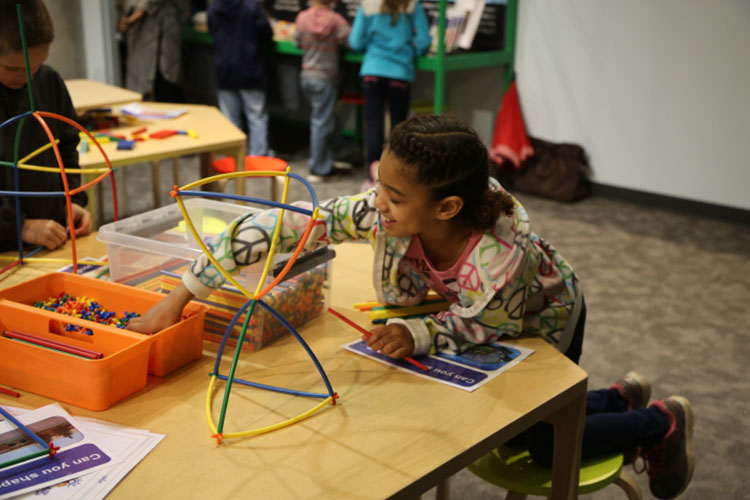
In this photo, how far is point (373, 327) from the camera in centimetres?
149

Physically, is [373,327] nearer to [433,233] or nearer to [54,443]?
[433,233]

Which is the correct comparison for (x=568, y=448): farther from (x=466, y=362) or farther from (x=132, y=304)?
(x=132, y=304)

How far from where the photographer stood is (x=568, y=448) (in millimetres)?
1394

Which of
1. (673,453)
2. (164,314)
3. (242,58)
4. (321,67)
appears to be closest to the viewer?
(164,314)

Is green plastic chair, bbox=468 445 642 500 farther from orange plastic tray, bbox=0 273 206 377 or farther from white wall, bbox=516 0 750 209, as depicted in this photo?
white wall, bbox=516 0 750 209

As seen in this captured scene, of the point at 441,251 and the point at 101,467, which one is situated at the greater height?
the point at 441,251

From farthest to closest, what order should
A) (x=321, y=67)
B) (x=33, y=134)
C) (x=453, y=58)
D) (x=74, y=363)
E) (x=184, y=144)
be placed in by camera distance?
(x=321, y=67) < (x=453, y=58) < (x=184, y=144) < (x=33, y=134) < (x=74, y=363)

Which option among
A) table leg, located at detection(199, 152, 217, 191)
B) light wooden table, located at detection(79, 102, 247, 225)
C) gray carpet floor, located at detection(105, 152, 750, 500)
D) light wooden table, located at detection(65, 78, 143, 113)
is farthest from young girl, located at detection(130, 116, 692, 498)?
light wooden table, located at detection(65, 78, 143, 113)

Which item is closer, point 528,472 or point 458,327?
point 458,327

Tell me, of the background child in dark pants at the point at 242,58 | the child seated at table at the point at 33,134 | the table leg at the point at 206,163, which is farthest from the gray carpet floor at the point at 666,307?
the child seated at table at the point at 33,134

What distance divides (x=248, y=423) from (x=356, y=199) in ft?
1.56

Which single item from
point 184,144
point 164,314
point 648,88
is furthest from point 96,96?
point 648,88

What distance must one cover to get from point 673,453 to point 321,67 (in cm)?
379

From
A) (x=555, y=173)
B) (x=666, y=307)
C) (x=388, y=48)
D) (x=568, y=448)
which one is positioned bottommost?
(x=666, y=307)
